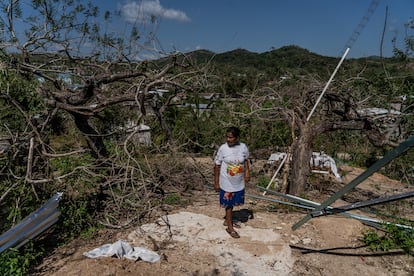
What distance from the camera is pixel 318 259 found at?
3.51 m

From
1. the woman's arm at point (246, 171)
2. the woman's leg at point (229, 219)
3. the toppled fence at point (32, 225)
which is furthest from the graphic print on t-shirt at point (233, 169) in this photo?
the toppled fence at point (32, 225)

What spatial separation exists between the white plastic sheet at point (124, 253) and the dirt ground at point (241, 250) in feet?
0.16

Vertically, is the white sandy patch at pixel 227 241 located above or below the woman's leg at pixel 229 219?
below

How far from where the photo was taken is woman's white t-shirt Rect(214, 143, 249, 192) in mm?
3730

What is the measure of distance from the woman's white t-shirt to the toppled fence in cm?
193

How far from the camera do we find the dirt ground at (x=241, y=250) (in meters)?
3.22

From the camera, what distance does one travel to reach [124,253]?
132 inches

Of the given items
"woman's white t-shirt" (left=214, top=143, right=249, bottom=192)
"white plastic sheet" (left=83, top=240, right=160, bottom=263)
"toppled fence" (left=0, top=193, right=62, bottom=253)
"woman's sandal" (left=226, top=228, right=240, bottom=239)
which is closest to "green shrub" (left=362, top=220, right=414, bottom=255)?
"woman's sandal" (left=226, top=228, right=240, bottom=239)

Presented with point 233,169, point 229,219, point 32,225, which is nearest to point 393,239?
point 229,219

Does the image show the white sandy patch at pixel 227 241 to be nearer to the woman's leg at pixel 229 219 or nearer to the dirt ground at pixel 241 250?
the dirt ground at pixel 241 250

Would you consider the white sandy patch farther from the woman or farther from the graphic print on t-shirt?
the graphic print on t-shirt

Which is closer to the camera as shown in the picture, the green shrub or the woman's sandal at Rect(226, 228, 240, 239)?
the green shrub

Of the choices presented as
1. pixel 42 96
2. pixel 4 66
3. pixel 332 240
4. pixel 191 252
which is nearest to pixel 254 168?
pixel 332 240

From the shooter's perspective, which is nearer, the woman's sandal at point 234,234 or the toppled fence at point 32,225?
the toppled fence at point 32,225
